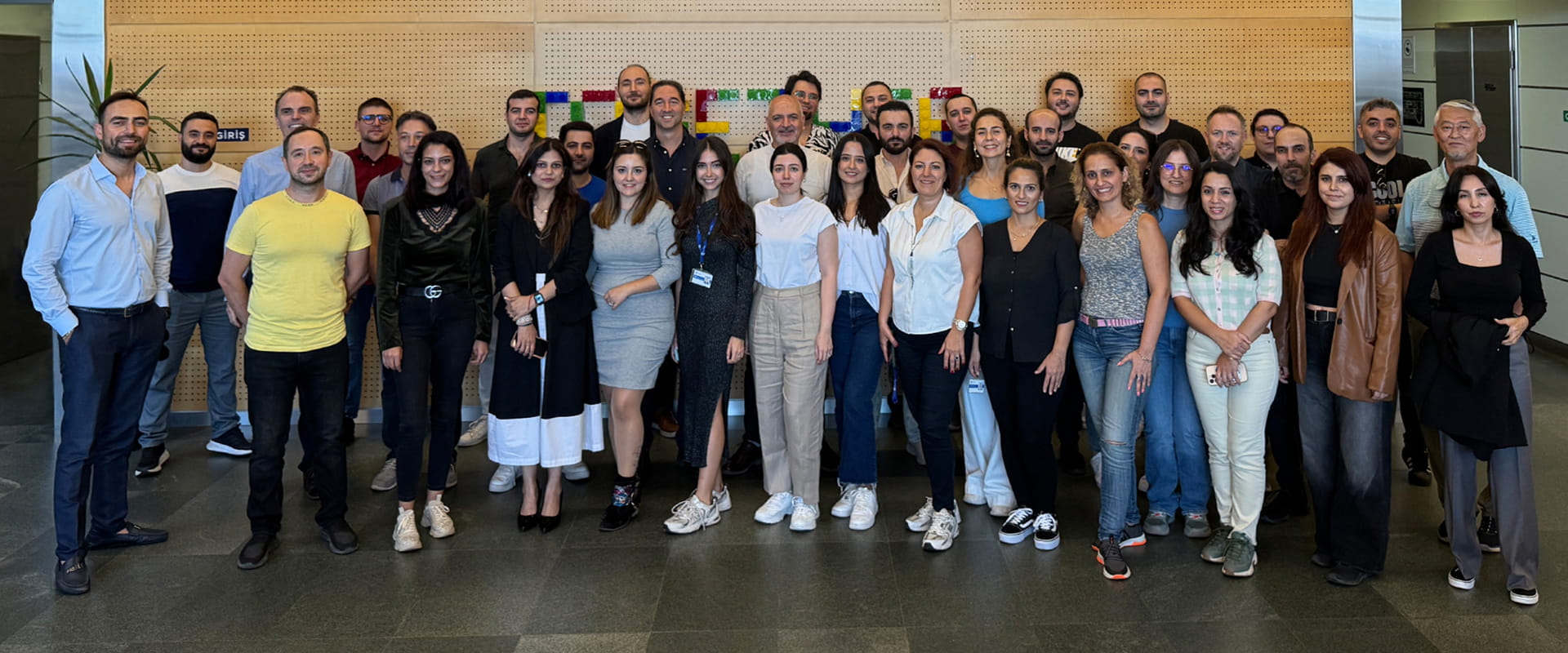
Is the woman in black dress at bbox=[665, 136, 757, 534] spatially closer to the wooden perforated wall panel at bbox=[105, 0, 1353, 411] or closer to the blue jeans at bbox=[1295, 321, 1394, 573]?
the blue jeans at bbox=[1295, 321, 1394, 573]

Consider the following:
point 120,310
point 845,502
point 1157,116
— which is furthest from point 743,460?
point 1157,116

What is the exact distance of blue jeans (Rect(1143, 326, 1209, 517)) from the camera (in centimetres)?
412

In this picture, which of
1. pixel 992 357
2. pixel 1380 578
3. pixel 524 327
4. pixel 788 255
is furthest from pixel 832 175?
pixel 1380 578

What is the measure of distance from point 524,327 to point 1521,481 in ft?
11.7

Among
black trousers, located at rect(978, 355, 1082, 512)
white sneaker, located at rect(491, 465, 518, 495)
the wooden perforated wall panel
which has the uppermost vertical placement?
the wooden perforated wall panel

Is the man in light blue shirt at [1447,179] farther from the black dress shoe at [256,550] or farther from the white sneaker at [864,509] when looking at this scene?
the black dress shoe at [256,550]

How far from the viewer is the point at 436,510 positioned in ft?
14.5

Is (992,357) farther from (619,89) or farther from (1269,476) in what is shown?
(619,89)

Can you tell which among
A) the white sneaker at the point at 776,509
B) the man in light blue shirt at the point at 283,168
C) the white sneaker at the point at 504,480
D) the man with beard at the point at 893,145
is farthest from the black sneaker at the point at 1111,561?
the man in light blue shirt at the point at 283,168

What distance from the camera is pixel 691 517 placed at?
4.44m

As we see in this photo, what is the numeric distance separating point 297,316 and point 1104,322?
2.92 m

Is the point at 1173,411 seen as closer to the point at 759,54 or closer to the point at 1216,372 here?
the point at 1216,372

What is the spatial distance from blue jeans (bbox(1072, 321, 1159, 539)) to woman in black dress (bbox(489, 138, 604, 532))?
196 centimetres

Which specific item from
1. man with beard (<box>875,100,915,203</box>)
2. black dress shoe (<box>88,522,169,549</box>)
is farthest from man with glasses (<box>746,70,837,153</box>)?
black dress shoe (<box>88,522,169,549</box>)
